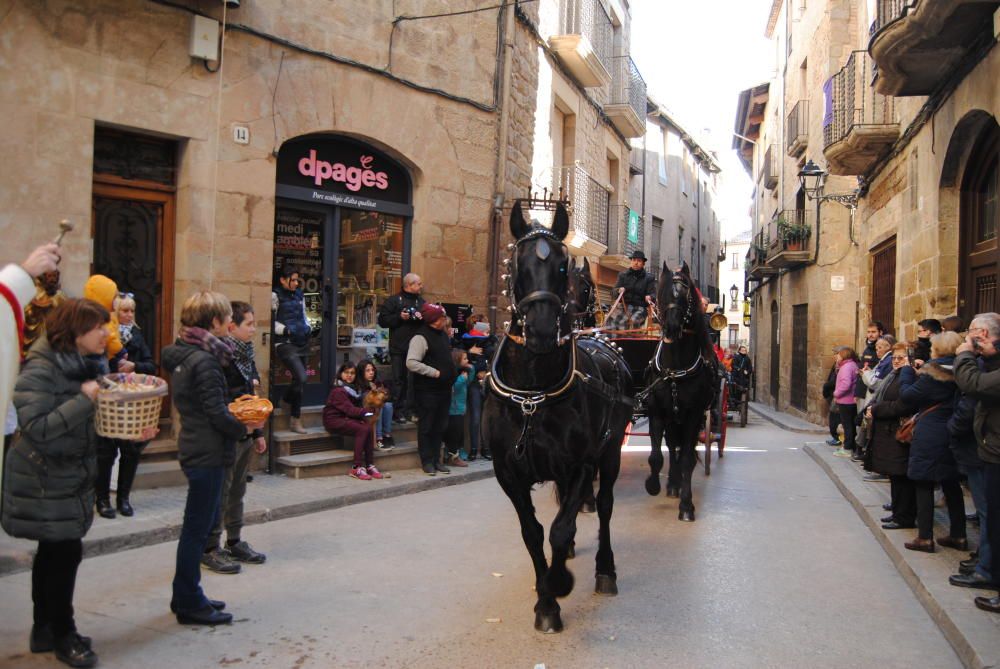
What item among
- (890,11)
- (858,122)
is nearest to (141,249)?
(890,11)

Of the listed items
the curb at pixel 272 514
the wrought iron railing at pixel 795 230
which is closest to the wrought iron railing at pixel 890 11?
the curb at pixel 272 514

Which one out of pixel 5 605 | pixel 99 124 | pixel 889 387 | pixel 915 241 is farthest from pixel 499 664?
pixel 915 241

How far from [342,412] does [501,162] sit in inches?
194

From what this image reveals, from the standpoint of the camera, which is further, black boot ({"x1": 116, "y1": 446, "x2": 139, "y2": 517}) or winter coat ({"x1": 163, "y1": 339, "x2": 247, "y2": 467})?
black boot ({"x1": 116, "y1": 446, "x2": 139, "y2": 517})

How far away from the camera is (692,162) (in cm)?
3462

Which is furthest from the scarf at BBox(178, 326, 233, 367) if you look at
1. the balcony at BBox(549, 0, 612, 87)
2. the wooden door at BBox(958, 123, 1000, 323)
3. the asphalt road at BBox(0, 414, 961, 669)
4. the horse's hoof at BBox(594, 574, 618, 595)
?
the balcony at BBox(549, 0, 612, 87)

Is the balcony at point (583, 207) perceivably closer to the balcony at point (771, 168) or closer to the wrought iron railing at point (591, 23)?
the wrought iron railing at point (591, 23)

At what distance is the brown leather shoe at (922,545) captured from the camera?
5.74 m

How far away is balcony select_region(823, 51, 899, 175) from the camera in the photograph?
37.7 feet

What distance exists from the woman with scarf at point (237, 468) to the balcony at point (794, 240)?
1758 centimetres

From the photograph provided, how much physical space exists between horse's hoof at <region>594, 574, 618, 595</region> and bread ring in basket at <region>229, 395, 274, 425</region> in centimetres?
220

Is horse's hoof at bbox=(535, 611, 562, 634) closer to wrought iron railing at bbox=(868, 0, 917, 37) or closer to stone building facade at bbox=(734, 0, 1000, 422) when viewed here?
stone building facade at bbox=(734, 0, 1000, 422)

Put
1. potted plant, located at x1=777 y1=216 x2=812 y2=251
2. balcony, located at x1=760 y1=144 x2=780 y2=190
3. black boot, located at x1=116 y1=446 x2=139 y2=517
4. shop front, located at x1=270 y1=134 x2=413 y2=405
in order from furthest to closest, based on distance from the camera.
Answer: balcony, located at x1=760 y1=144 x2=780 y2=190 → potted plant, located at x1=777 y1=216 x2=812 y2=251 → shop front, located at x1=270 y1=134 x2=413 y2=405 → black boot, located at x1=116 y1=446 x2=139 y2=517

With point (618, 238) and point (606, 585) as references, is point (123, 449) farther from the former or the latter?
point (618, 238)
